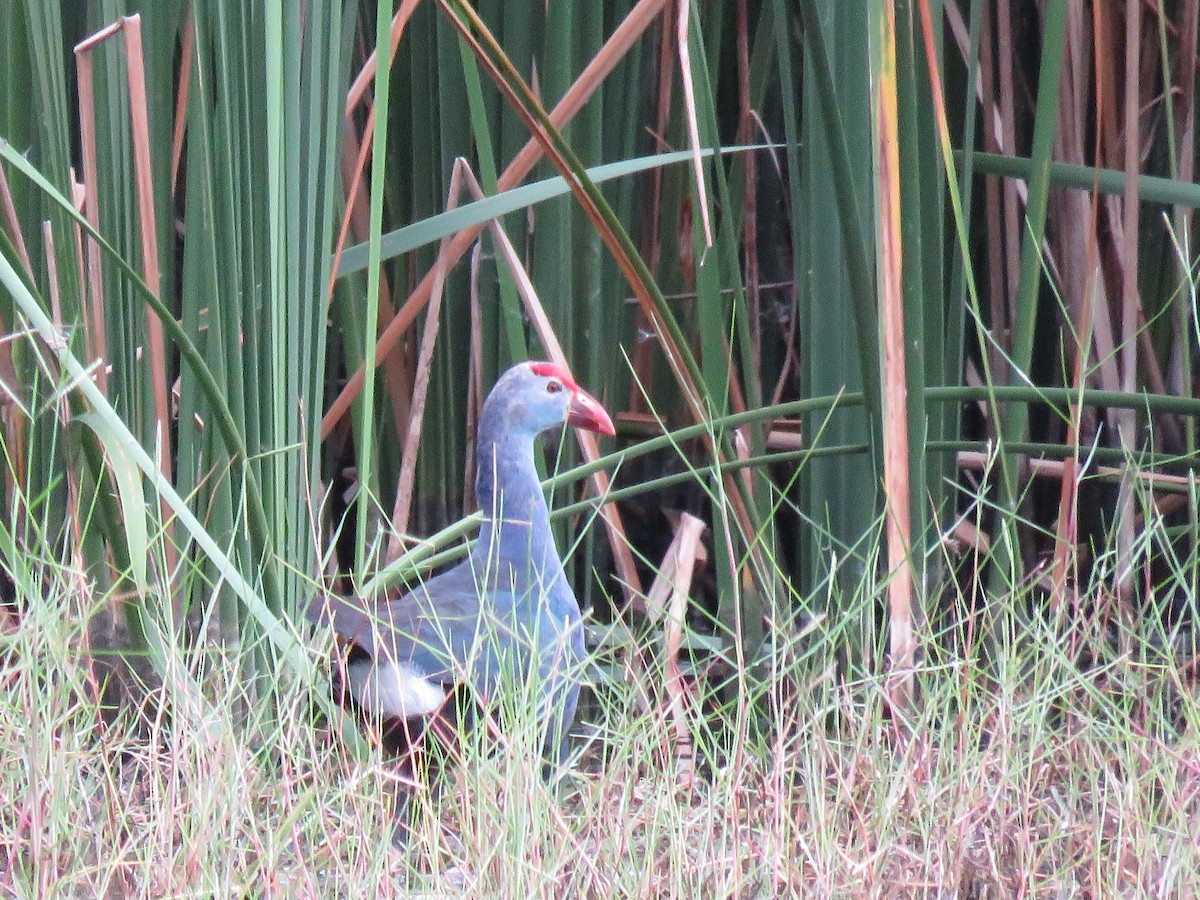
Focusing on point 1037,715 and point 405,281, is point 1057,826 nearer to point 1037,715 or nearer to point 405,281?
point 1037,715

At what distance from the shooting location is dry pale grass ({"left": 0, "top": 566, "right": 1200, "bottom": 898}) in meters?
1.15

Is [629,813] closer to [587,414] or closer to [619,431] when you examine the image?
[587,414]

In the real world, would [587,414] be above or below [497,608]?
above

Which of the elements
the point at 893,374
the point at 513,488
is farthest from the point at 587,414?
the point at 893,374

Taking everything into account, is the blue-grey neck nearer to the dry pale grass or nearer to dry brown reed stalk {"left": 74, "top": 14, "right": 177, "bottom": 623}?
dry brown reed stalk {"left": 74, "top": 14, "right": 177, "bottom": 623}

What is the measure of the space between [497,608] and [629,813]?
19.5 inches

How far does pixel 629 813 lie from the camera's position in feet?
4.08

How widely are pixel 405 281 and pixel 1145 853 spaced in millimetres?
1292

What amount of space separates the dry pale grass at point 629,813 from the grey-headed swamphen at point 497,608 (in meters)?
0.12

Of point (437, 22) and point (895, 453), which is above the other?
point (437, 22)

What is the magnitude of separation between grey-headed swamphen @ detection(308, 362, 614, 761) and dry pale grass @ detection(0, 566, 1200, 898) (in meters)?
0.12

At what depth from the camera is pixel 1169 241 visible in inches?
77.1

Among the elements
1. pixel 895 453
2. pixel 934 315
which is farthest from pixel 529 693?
pixel 934 315

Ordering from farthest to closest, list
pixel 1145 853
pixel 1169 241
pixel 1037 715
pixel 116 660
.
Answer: pixel 1169 241, pixel 116 660, pixel 1037 715, pixel 1145 853
